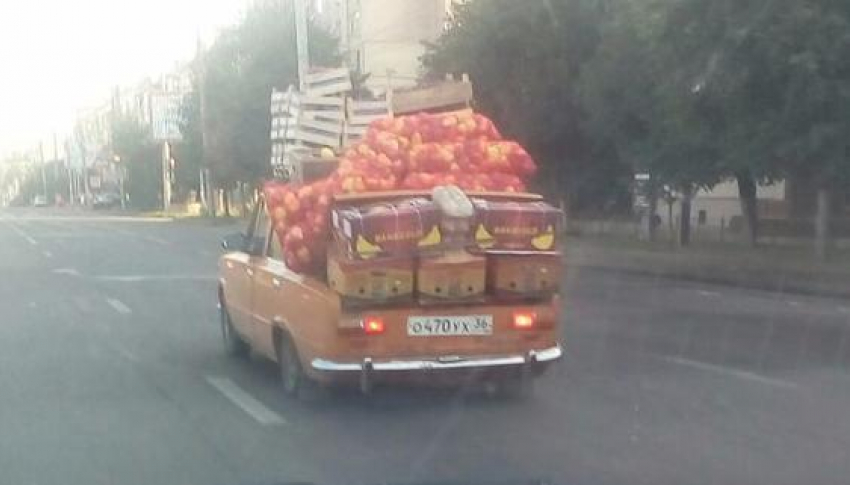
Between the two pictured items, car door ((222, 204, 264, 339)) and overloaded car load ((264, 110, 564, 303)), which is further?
car door ((222, 204, 264, 339))

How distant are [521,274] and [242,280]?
3517 mm

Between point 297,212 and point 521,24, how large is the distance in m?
30.0

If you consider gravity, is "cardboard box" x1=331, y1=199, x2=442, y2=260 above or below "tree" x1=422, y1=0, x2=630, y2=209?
below

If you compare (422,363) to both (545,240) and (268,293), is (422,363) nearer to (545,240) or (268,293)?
(545,240)

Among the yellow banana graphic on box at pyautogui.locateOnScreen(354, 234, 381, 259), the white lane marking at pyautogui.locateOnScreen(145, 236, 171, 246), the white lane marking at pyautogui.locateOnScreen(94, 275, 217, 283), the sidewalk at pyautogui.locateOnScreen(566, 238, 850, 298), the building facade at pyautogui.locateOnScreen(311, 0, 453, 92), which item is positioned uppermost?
the building facade at pyautogui.locateOnScreen(311, 0, 453, 92)

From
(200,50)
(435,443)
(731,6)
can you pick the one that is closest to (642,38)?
(731,6)

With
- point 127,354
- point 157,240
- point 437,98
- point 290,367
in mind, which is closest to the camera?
point 290,367

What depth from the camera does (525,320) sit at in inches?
476

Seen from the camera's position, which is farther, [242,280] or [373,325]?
[242,280]

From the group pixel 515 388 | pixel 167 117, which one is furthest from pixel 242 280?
pixel 167 117

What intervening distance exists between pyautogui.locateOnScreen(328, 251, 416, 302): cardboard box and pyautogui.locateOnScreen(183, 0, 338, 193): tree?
47905mm

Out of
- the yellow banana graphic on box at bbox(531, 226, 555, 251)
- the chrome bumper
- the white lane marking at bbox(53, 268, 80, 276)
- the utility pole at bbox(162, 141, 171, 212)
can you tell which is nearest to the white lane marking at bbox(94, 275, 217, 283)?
the white lane marking at bbox(53, 268, 80, 276)

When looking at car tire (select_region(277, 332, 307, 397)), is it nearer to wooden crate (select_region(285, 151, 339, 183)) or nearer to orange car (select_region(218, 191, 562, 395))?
orange car (select_region(218, 191, 562, 395))

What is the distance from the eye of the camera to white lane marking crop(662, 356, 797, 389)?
543 inches
